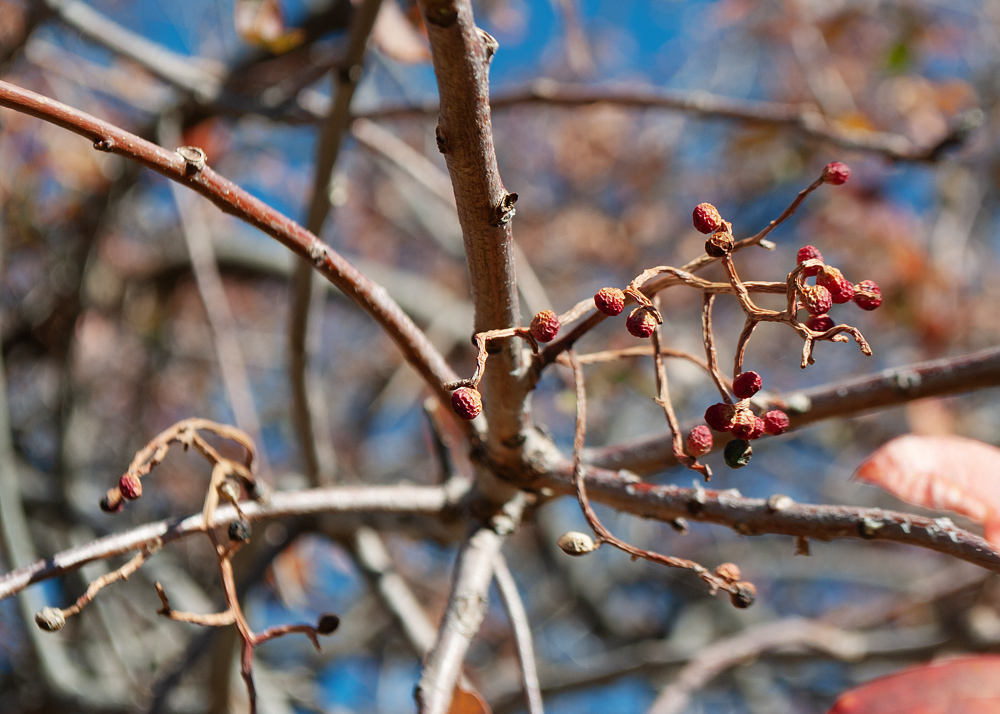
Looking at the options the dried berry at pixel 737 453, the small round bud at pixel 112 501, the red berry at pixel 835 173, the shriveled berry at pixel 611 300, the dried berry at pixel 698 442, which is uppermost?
the red berry at pixel 835 173

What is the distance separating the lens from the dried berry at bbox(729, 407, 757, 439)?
638 mm

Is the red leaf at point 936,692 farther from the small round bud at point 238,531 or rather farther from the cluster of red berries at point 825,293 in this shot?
the small round bud at point 238,531

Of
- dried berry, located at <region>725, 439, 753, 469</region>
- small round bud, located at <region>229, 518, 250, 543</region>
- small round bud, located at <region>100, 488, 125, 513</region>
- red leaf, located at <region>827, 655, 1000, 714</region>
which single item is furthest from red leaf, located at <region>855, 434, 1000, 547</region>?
small round bud, located at <region>100, 488, 125, 513</region>

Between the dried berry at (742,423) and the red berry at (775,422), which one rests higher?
the red berry at (775,422)

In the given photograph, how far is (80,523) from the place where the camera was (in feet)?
7.06

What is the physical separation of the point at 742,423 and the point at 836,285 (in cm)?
13

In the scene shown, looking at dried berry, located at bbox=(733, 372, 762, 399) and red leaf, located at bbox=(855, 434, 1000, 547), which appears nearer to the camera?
dried berry, located at bbox=(733, 372, 762, 399)

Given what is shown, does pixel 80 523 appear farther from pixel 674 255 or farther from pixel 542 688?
pixel 674 255

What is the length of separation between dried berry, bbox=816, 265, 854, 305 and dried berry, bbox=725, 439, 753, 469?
5.5 inches

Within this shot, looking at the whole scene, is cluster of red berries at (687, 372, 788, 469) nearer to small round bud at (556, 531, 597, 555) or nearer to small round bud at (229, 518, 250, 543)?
small round bud at (556, 531, 597, 555)

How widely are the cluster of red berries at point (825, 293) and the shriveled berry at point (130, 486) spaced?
2.05 ft

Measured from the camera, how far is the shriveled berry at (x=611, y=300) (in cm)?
60

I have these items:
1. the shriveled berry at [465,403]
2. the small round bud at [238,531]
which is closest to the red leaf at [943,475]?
the shriveled berry at [465,403]

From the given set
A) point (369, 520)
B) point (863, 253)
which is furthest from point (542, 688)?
point (863, 253)
